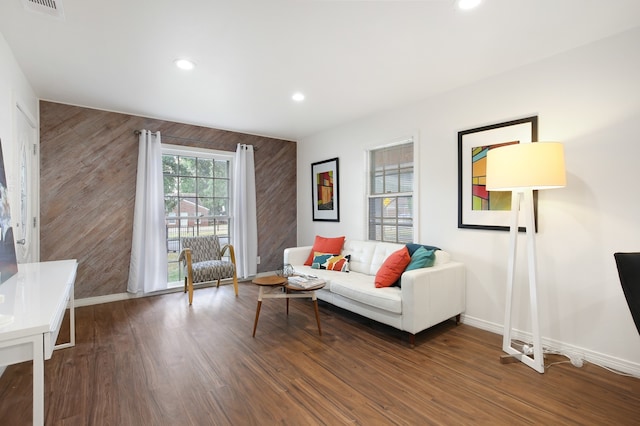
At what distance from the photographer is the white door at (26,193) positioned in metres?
2.74

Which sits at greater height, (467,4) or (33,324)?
(467,4)

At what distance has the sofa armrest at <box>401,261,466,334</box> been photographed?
103 inches

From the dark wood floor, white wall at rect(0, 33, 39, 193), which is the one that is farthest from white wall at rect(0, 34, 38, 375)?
the dark wood floor

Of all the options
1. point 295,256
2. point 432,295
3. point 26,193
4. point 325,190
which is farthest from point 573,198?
point 26,193

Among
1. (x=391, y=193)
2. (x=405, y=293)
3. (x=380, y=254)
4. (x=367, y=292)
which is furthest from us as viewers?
(x=391, y=193)

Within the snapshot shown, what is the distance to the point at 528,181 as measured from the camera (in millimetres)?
2205

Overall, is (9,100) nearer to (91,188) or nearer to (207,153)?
(91,188)

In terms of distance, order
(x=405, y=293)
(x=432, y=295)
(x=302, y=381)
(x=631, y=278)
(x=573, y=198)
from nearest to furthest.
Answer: (x=631, y=278), (x=302, y=381), (x=573, y=198), (x=405, y=293), (x=432, y=295)

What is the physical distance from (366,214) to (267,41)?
258cm

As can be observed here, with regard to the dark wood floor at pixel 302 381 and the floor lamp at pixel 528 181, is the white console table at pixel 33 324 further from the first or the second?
the floor lamp at pixel 528 181

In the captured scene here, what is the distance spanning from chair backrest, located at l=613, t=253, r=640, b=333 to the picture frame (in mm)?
3352

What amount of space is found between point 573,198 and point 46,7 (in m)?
3.99

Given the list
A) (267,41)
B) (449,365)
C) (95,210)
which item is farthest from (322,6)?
(95,210)

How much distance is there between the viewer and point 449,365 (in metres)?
2.34
